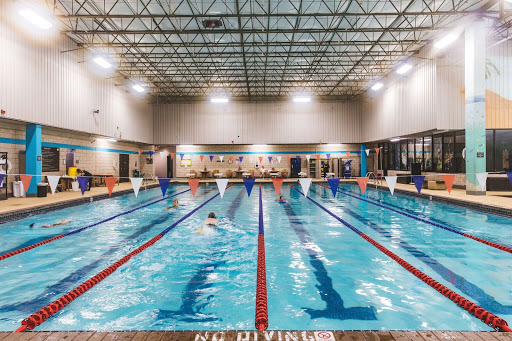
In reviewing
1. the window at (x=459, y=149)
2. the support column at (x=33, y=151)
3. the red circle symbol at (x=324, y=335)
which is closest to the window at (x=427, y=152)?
the window at (x=459, y=149)

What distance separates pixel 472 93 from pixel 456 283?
1048 cm

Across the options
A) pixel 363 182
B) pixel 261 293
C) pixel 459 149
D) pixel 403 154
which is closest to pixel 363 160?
pixel 403 154

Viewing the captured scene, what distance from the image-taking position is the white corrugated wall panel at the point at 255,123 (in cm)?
2289

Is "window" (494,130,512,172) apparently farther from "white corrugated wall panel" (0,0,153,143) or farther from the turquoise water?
"white corrugated wall panel" (0,0,153,143)

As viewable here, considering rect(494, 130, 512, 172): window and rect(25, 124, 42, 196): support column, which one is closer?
rect(25, 124, 42, 196): support column

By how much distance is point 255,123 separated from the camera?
2291 centimetres

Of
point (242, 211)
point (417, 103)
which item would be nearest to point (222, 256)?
point (242, 211)

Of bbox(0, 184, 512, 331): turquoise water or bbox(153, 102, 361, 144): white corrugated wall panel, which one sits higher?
bbox(153, 102, 361, 144): white corrugated wall panel

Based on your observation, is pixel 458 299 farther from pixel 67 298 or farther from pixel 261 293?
pixel 67 298

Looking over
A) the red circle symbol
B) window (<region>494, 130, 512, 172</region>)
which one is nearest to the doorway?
the red circle symbol

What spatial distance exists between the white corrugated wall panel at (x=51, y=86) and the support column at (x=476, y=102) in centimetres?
1672

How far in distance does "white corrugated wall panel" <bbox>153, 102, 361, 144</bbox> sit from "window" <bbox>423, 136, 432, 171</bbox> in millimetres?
6768

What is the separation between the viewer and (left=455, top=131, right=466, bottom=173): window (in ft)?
44.0

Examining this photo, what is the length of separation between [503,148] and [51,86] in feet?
64.9
